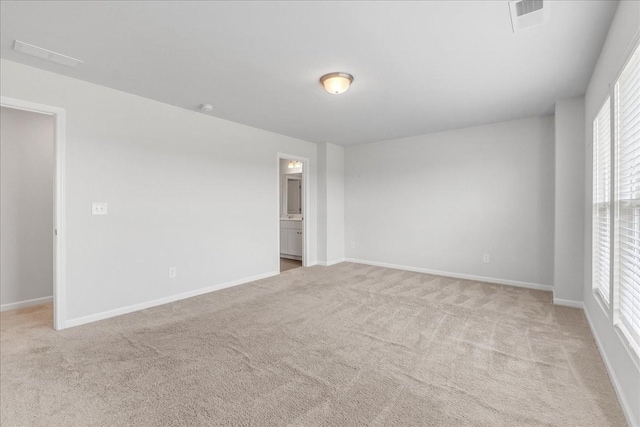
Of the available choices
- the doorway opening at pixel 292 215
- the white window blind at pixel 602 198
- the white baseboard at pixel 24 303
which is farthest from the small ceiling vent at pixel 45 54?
the white window blind at pixel 602 198

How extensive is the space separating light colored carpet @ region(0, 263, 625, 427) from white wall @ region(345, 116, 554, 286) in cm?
109

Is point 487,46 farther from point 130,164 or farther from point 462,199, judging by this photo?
point 130,164

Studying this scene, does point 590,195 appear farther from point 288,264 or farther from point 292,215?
point 292,215

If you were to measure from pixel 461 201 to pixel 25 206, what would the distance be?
6025 millimetres

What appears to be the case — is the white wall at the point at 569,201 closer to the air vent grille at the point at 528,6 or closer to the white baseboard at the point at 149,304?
the air vent grille at the point at 528,6

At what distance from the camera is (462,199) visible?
4703mm

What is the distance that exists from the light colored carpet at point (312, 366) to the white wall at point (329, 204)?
2379mm

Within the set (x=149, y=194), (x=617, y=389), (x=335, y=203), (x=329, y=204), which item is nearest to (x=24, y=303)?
(x=149, y=194)

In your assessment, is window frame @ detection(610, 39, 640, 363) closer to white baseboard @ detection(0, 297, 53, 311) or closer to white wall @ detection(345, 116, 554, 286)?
white wall @ detection(345, 116, 554, 286)

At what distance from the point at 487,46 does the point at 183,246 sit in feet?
12.6

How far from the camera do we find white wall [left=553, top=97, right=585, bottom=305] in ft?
10.9

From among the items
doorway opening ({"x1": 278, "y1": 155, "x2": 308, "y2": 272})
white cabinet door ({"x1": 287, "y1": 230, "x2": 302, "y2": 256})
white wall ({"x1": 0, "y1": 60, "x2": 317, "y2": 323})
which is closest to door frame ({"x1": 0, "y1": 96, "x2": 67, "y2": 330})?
white wall ({"x1": 0, "y1": 60, "x2": 317, "y2": 323})

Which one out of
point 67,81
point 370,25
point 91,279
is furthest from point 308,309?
point 67,81

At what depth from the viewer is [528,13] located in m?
1.89
